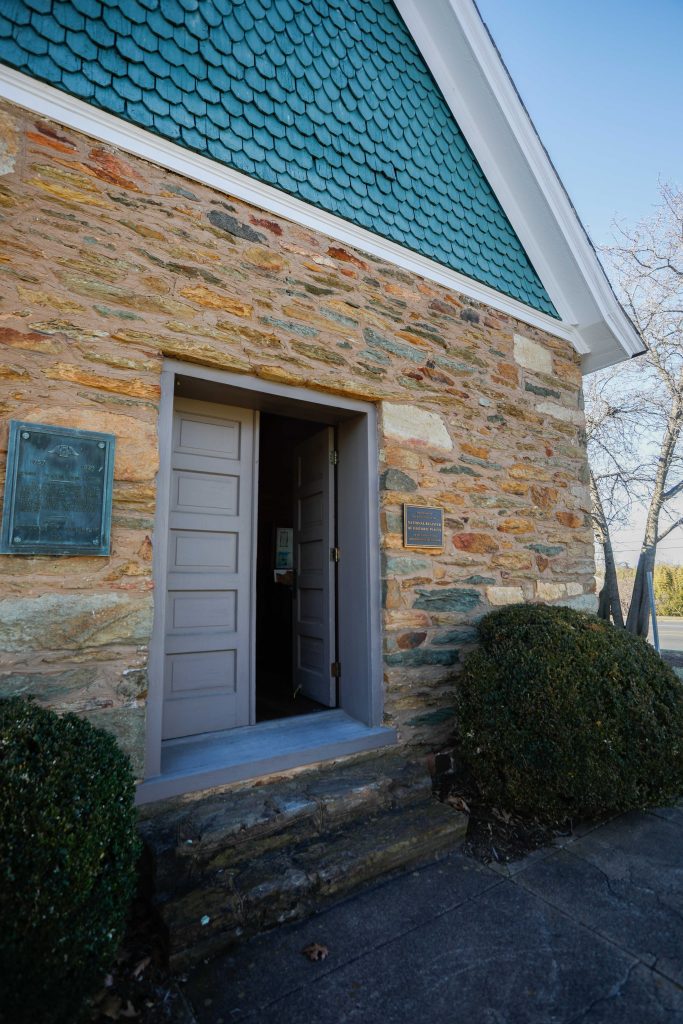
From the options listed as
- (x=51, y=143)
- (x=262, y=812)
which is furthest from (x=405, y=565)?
(x=51, y=143)

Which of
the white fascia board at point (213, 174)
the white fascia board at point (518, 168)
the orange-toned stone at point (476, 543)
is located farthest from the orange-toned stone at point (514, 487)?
the white fascia board at point (518, 168)

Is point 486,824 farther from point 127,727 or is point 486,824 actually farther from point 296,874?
point 127,727

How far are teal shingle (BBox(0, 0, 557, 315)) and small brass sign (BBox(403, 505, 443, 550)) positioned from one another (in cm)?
200

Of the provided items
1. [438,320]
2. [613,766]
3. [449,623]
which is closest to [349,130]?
[438,320]

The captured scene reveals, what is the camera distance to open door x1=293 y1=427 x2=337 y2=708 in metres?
3.88

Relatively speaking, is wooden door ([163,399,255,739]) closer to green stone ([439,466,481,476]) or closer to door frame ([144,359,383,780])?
door frame ([144,359,383,780])

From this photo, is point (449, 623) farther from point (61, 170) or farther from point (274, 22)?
point (274, 22)

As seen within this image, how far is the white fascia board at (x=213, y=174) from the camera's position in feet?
8.41

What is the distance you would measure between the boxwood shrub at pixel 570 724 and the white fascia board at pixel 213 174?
9.09 feet

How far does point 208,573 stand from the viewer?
3.26 metres

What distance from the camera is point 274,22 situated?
11.0ft

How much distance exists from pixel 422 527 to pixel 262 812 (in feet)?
6.51

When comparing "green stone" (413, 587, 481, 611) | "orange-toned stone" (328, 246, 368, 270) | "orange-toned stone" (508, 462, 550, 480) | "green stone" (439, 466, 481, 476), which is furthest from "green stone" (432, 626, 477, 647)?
"orange-toned stone" (328, 246, 368, 270)

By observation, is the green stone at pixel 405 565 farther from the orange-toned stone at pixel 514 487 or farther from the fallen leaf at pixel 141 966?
the fallen leaf at pixel 141 966
